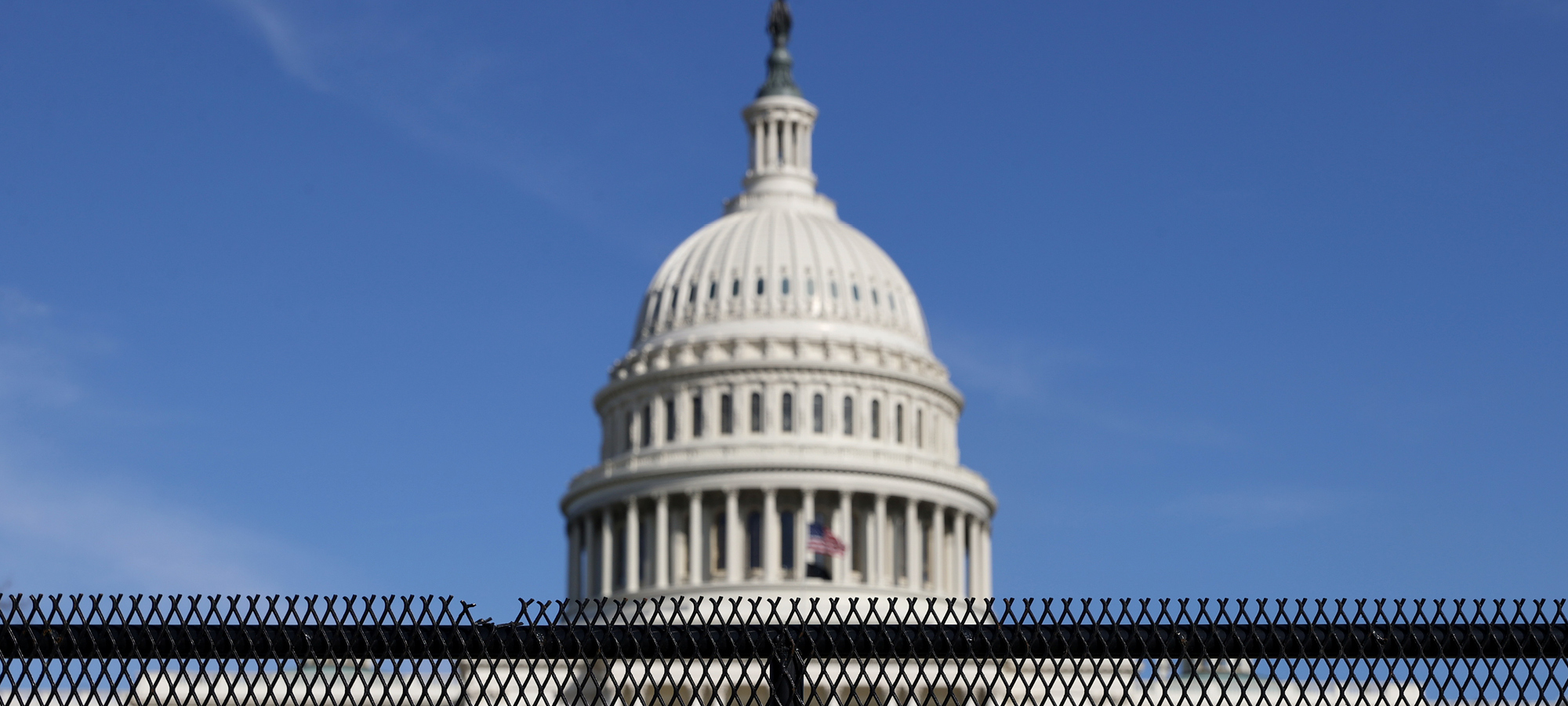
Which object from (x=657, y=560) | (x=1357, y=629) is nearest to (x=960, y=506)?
(x=657, y=560)

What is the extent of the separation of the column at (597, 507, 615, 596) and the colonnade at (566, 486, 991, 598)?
70mm

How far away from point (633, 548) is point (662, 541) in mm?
2796

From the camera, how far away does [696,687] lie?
393 inches

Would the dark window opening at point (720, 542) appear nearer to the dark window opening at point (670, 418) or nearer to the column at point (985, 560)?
the dark window opening at point (670, 418)

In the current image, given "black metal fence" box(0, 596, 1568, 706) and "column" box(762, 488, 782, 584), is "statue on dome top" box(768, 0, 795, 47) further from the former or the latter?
"black metal fence" box(0, 596, 1568, 706)

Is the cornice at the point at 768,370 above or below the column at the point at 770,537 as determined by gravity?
above

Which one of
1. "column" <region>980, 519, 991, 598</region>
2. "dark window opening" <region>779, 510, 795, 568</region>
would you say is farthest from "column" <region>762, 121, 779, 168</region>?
"column" <region>980, 519, 991, 598</region>

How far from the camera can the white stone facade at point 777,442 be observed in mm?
127500

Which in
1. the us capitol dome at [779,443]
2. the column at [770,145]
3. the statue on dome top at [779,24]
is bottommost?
the us capitol dome at [779,443]

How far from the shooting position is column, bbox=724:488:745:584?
4968 inches

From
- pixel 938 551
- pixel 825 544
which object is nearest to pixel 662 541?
pixel 825 544

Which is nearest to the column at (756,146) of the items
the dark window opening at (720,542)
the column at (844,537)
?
the dark window opening at (720,542)

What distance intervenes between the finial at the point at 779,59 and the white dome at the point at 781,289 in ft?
47.7

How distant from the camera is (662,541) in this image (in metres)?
127
